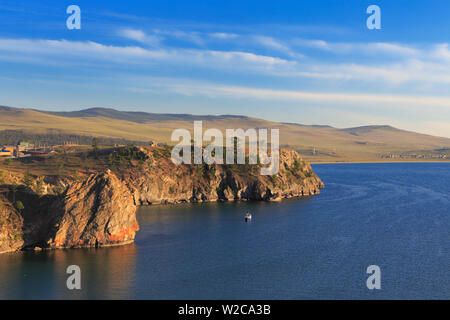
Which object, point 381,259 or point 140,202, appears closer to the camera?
point 381,259

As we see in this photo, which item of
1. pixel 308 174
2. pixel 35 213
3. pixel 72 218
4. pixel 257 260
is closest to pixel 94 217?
pixel 72 218

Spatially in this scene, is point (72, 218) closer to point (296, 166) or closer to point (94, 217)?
point (94, 217)

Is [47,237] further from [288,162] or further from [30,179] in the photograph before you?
[288,162]

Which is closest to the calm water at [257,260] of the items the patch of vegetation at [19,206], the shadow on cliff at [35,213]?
the shadow on cliff at [35,213]

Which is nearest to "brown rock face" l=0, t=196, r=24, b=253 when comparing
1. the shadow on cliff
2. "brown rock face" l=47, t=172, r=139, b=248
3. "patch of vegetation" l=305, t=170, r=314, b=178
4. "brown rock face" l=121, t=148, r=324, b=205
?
the shadow on cliff

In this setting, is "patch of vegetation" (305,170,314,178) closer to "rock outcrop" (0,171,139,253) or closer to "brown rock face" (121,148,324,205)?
"brown rock face" (121,148,324,205)
